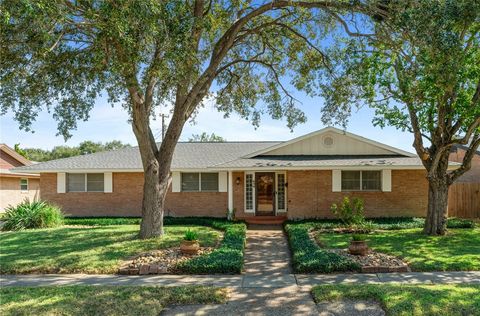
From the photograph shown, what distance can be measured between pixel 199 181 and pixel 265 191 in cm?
338

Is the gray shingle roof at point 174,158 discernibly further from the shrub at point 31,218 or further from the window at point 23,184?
the window at point 23,184

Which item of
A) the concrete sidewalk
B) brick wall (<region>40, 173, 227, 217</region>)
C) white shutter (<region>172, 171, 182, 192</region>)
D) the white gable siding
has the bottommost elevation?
the concrete sidewalk

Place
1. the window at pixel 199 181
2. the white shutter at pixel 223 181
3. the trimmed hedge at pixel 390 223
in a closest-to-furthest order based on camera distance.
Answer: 1. the trimmed hedge at pixel 390 223
2. the white shutter at pixel 223 181
3. the window at pixel 199 181

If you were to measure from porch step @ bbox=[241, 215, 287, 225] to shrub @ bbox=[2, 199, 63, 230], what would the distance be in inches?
333

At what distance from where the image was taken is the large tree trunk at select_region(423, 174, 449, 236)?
496 inches

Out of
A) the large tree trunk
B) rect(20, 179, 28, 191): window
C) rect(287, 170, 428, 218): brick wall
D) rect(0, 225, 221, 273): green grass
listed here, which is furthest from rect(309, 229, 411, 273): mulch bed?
rect(20, 179, 28, 191): window

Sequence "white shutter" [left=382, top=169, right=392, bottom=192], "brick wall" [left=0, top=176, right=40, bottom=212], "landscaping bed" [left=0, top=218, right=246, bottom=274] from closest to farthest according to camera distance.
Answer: "landscaping bed" [left=0, top=218, right=246, bottom=274] → "white shutter" [left=382, top=169, right=392, bottom=192] → "brick wall" [left=0, top=176, right=40, bottom=212]

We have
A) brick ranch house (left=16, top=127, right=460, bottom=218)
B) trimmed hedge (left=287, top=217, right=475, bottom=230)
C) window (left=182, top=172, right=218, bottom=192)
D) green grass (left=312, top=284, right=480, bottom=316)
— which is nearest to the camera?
green grass (left=312, top=284, right=480, bottom=316)

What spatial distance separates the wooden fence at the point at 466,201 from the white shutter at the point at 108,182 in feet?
57.1

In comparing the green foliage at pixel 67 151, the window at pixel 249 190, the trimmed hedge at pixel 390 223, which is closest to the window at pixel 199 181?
the window at pixel 249 190

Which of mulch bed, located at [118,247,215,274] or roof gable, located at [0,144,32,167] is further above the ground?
roof gable, located at [0,144,32,167]

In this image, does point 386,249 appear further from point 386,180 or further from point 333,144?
point 333,144

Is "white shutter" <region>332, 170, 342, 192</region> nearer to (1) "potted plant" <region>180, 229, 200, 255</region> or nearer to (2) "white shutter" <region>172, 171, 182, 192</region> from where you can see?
(2) "white shutter" <region>172, 171, 182, 192</region>

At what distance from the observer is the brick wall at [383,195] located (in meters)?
16.8
